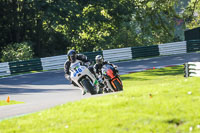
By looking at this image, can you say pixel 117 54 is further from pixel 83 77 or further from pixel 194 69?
pixel 83 77

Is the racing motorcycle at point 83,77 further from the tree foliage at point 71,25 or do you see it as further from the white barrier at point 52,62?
the tree foliage at point 71,25

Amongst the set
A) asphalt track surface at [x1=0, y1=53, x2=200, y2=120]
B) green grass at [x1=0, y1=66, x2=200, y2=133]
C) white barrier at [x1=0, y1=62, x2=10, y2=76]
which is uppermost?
green grass at [x1=0, y1=66, x2=200, y2=133]

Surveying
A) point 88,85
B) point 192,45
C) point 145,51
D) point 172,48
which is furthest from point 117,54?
point 88,85

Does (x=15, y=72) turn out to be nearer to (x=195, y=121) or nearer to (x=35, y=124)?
(x=35, y=124)

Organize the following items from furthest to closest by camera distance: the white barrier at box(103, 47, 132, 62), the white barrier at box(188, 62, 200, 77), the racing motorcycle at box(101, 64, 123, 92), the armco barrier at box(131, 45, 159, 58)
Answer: the armco barrier at box(131, 45, 159, 58)
the white barrier at box(103, 47, 132, 62)
the white barrier at box(188, 62, 200, 77)
the racing motorcycle at box(101, 64, 123, 92)

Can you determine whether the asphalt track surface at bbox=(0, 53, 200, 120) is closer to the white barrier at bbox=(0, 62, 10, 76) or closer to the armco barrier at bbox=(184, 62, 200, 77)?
the white barrier at bbox=(0, 62, 10, 76)

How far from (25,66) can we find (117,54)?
23.5ft

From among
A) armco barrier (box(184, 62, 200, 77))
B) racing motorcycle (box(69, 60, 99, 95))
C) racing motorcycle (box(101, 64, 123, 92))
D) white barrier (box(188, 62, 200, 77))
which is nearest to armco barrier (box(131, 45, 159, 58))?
armco barrier (box(184, 62, 200, 77))

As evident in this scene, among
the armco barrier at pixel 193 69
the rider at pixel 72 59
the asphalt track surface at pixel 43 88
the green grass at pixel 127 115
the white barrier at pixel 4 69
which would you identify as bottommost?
the asphalt track surface at pixel 43 88

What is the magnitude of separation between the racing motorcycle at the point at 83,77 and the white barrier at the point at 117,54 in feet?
49.6

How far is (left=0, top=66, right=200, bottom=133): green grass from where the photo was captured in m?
5.97

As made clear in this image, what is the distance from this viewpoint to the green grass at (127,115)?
19.6 feet

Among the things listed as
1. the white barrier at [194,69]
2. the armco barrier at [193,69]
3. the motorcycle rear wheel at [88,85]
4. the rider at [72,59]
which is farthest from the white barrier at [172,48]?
the motorcycle rear wheel at [88,85]

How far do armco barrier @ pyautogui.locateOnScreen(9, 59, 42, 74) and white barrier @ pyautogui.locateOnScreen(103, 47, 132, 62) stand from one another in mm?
5260
